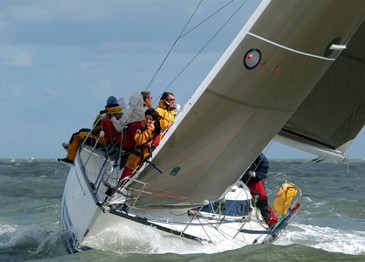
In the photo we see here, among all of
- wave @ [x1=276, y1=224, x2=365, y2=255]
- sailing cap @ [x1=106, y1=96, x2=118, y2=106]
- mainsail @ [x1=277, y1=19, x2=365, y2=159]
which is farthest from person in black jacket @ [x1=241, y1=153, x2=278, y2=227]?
sailing cap @ [x1=106, y1=96, x2=118, y2=106]

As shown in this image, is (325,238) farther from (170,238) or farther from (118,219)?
(118,219)

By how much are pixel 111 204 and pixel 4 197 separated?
10994mm

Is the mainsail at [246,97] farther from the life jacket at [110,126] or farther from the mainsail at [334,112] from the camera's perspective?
the mainsail at [334,112]

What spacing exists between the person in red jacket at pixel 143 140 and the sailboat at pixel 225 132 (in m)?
0.21

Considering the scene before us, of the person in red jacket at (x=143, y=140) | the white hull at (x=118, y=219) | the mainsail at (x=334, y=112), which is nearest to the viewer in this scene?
the white hull at (x=118, y=219)

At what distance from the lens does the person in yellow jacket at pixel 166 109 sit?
10.2 meters

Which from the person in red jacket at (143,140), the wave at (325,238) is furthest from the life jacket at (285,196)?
the person in red jacket at (143,140)

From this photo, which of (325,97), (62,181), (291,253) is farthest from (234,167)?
(62,181)

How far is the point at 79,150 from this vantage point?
11023mm

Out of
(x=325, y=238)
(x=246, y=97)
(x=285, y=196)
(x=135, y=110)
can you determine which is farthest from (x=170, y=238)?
(x=325, y=238)

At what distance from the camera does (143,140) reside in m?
9.22

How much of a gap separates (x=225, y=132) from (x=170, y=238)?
134 centimetres

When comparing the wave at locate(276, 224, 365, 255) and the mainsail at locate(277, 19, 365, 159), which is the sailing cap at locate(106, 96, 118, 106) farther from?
the wave at locate(276, 224, 365, 255)

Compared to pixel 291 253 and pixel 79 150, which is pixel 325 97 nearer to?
pixel 291 253
